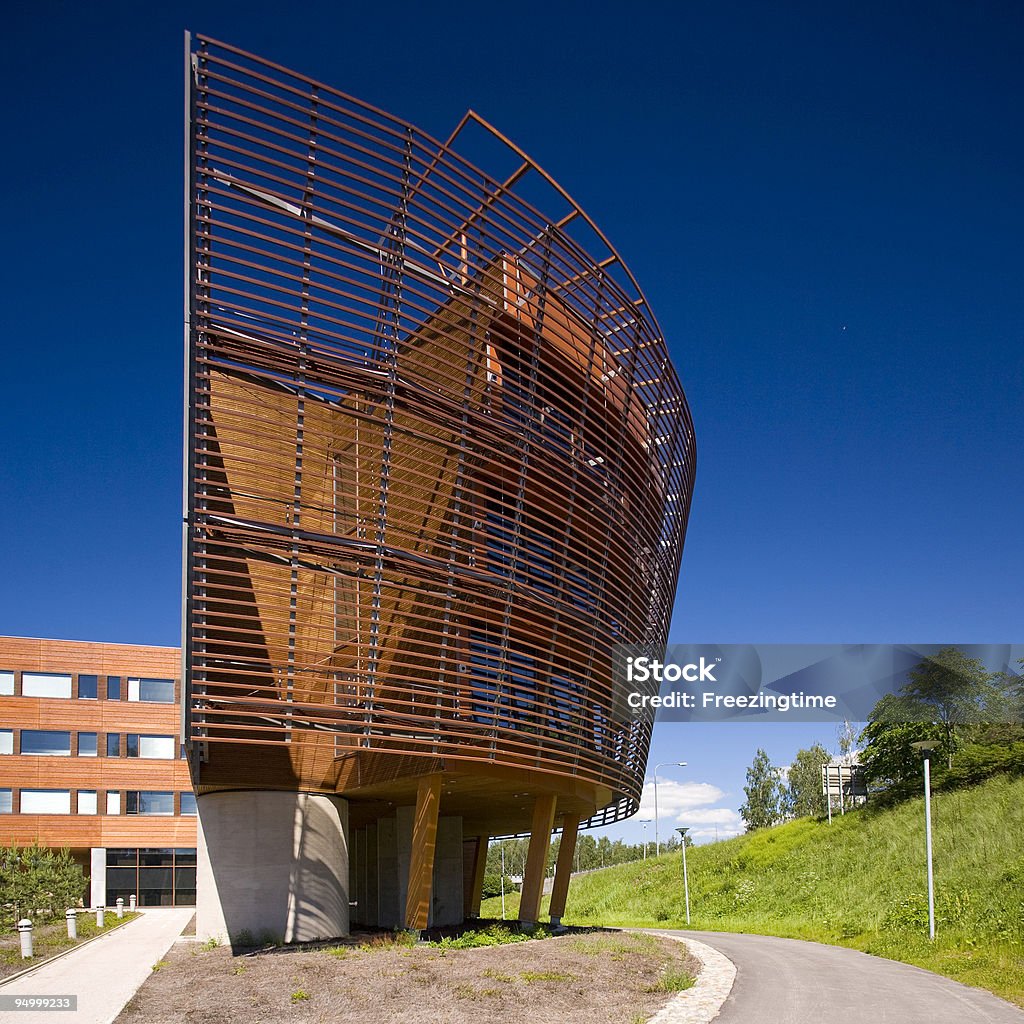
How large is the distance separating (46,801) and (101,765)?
2.75 m

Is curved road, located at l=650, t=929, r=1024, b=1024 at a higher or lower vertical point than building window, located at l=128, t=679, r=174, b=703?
lower

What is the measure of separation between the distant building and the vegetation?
497 inches

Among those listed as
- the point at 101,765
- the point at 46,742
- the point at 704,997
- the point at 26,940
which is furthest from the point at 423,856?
the point at 46,742

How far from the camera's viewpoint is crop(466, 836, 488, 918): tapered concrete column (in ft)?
134

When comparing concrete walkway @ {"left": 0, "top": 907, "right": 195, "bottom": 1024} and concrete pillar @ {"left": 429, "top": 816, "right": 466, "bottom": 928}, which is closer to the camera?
concrete walkway @ {"left": 0, "top": 907, "right": 195, "bottom": 1024}

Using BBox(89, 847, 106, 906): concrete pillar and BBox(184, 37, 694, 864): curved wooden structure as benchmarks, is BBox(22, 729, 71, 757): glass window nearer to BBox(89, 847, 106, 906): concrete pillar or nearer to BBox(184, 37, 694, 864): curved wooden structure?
BBox(89, 847, 106, 906): concrete pillar

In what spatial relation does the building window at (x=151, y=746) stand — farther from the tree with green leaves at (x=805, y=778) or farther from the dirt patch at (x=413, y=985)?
the tree with green leaves at (x=805, y=778)

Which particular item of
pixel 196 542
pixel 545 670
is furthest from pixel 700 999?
pixel 196 542

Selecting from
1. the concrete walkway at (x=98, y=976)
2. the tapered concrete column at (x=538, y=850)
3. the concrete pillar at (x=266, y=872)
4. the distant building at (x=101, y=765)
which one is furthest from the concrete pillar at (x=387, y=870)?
the distant building at (x=101, y=765)

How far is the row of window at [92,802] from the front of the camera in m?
46.4

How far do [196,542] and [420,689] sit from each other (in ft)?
19.6

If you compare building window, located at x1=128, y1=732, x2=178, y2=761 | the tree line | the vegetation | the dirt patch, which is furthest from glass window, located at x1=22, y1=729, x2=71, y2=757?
the tree line

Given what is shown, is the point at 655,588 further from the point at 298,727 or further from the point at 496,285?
the point at 298,727

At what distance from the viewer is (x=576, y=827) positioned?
1355 inches
